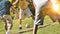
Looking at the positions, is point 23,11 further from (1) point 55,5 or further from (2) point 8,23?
(1) point 55,5

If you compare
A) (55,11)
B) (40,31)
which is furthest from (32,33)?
(55,11)

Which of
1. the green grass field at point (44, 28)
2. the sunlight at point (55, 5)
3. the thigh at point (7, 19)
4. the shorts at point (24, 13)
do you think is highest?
the sunlight at point (55, 5)

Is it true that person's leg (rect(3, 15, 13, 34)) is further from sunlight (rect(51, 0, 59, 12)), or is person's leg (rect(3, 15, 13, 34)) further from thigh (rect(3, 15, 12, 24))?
sunlight (rect(51, 0, 59, 12))

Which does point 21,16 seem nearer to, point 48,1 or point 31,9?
point 31,9

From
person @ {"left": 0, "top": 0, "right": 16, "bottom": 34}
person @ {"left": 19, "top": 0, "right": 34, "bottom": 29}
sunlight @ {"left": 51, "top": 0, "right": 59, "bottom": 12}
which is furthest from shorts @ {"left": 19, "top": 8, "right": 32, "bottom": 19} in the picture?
sunlight @ {"left": 51, "top": 0, "right": 59, "bottom": 12}

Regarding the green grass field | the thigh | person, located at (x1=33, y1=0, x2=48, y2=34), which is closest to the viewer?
person, located at (x1=33, y1=0, x2=48, y2=34)

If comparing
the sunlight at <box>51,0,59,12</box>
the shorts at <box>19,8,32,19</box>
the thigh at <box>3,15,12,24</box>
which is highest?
the sunlight at <box>51,0,59,12</box>

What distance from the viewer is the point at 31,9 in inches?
99.1

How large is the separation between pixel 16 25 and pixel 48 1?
46cm

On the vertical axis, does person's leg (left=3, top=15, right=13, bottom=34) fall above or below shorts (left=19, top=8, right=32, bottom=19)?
below

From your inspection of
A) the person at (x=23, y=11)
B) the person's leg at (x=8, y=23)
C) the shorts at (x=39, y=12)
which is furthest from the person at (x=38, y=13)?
the person's leg at (x=8, y=23)

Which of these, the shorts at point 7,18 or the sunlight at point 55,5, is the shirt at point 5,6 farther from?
the sunlight at point 55,5

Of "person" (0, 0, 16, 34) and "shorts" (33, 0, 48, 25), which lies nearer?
"shorts" (33, 0, 48, 25)

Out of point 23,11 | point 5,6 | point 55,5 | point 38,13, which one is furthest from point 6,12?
point 55,5
